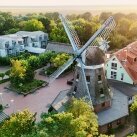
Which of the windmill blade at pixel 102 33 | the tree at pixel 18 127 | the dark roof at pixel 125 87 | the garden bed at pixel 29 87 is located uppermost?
the windmill blade at pixel 102 33

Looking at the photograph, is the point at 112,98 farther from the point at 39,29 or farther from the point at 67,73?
the point at 39,29

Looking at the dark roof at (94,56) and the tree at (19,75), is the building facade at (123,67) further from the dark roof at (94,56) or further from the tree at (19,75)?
the tree at (19,75)

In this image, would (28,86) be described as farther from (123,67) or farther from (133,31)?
(133,31)

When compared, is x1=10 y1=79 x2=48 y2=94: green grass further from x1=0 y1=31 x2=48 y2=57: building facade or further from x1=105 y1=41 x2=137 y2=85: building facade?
x1=0 y1=31 x2=48 y2=57: building facade

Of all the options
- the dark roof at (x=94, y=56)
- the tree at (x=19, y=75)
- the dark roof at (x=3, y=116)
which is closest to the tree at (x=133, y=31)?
the tree at (x=19, y=75)

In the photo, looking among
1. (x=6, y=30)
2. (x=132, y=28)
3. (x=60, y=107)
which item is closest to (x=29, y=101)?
(x=60, y=107)

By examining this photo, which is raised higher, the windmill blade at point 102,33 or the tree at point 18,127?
the windmill blade at point 102,33

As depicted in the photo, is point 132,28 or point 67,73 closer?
point 67,73
